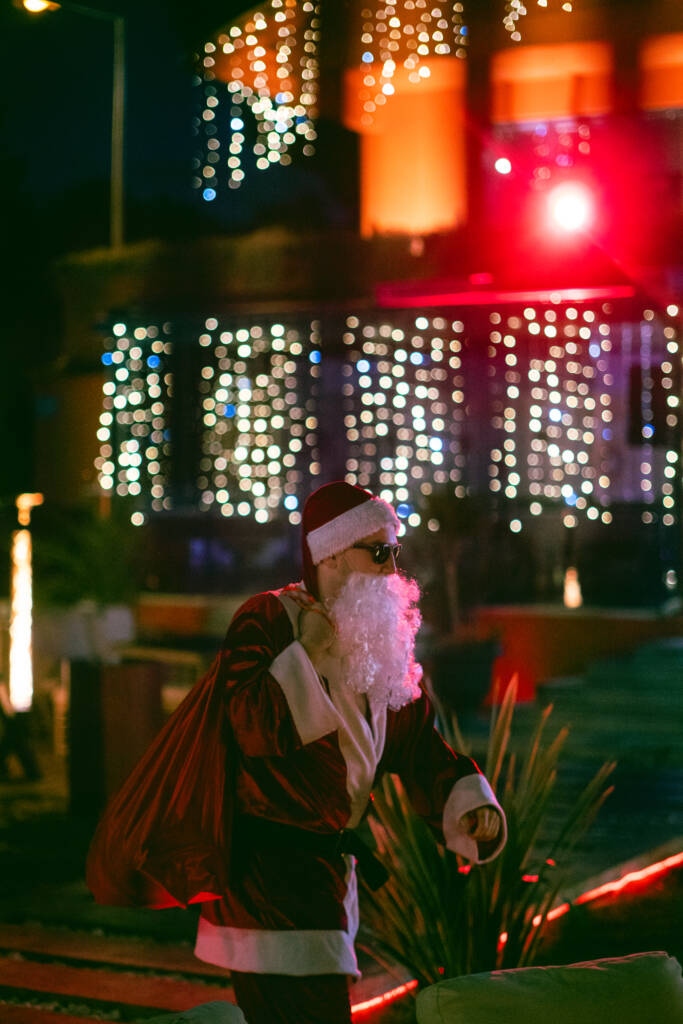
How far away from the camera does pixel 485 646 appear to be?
9.39 metres

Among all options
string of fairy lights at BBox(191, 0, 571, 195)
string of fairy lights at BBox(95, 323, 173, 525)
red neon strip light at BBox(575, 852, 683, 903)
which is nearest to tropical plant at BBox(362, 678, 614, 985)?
red neon strip light at BBox(575, 852, 683, 903)

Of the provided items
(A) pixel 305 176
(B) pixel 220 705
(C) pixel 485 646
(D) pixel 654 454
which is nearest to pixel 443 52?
(C) pixel 485 646

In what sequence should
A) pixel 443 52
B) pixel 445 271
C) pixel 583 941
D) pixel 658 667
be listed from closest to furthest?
pixel 583 941 < pixel 443 52 < pixel 658 667 < pixel 445 271

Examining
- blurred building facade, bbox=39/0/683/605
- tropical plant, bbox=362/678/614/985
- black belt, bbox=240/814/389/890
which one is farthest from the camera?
blurred building facade, bbox=39/0/683/605

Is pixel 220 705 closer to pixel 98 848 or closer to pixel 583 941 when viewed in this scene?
pixel 98 848

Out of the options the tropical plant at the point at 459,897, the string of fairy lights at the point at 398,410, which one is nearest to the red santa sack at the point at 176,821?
the tropical plant at the point at 459,897

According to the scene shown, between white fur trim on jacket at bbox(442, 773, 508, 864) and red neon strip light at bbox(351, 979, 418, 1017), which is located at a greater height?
white fur trim on jacket at bbox(442, 773, 508, 864)

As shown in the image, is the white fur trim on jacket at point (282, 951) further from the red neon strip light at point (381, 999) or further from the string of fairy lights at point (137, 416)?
the string of fairy lights at point (137, 416)

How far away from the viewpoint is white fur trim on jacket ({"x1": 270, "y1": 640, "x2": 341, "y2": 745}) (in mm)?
2424

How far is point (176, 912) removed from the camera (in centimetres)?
496

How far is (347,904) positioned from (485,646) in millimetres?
6838

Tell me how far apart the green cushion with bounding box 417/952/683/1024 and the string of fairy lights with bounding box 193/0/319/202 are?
456 centimetres

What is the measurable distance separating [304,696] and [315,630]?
0.53ft

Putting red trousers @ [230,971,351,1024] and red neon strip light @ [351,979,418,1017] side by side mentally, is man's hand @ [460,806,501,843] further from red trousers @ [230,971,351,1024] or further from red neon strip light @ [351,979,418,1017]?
red neon strip light @ [351,979,418,1017]
